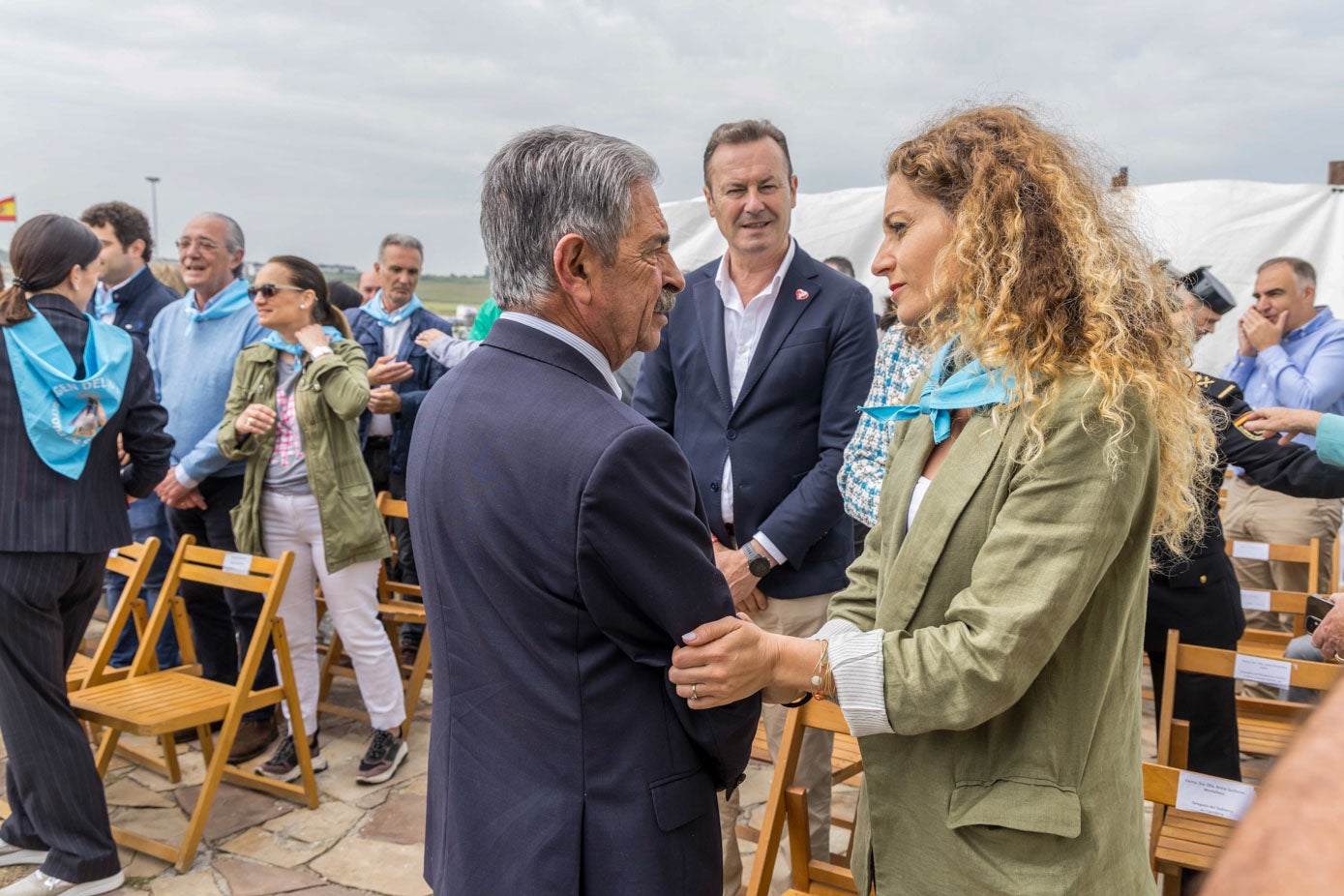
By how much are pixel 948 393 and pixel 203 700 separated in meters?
3.42

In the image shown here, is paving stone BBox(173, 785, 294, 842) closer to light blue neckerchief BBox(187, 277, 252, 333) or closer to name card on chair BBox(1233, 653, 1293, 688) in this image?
light blue neckerchief BBox(187, 277, 252, 333)

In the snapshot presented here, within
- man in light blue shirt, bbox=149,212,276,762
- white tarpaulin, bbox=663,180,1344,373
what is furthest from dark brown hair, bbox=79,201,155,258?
white tarpaulin, bbox=663,180,1344,373

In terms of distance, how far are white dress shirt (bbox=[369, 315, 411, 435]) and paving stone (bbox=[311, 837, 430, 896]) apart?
2.67m

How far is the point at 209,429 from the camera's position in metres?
4.61

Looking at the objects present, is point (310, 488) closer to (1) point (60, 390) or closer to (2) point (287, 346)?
(2) point (287, 346)

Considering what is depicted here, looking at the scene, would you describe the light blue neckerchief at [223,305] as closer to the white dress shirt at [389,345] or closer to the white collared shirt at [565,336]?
the white dress shirt at [389,345]

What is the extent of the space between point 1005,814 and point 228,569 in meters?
3.45

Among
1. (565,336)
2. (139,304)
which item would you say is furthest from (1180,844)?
(139,304)

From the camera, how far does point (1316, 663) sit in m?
2.55

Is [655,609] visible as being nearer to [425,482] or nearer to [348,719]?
[425,482]

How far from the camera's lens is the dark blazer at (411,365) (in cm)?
566

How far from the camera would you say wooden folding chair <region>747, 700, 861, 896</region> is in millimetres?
2277

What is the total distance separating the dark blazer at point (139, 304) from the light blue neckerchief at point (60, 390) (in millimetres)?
2089

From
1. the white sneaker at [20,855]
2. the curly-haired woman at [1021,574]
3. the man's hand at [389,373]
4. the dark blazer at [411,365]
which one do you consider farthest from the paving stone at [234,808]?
the curly-haired woman at [1021,574]
